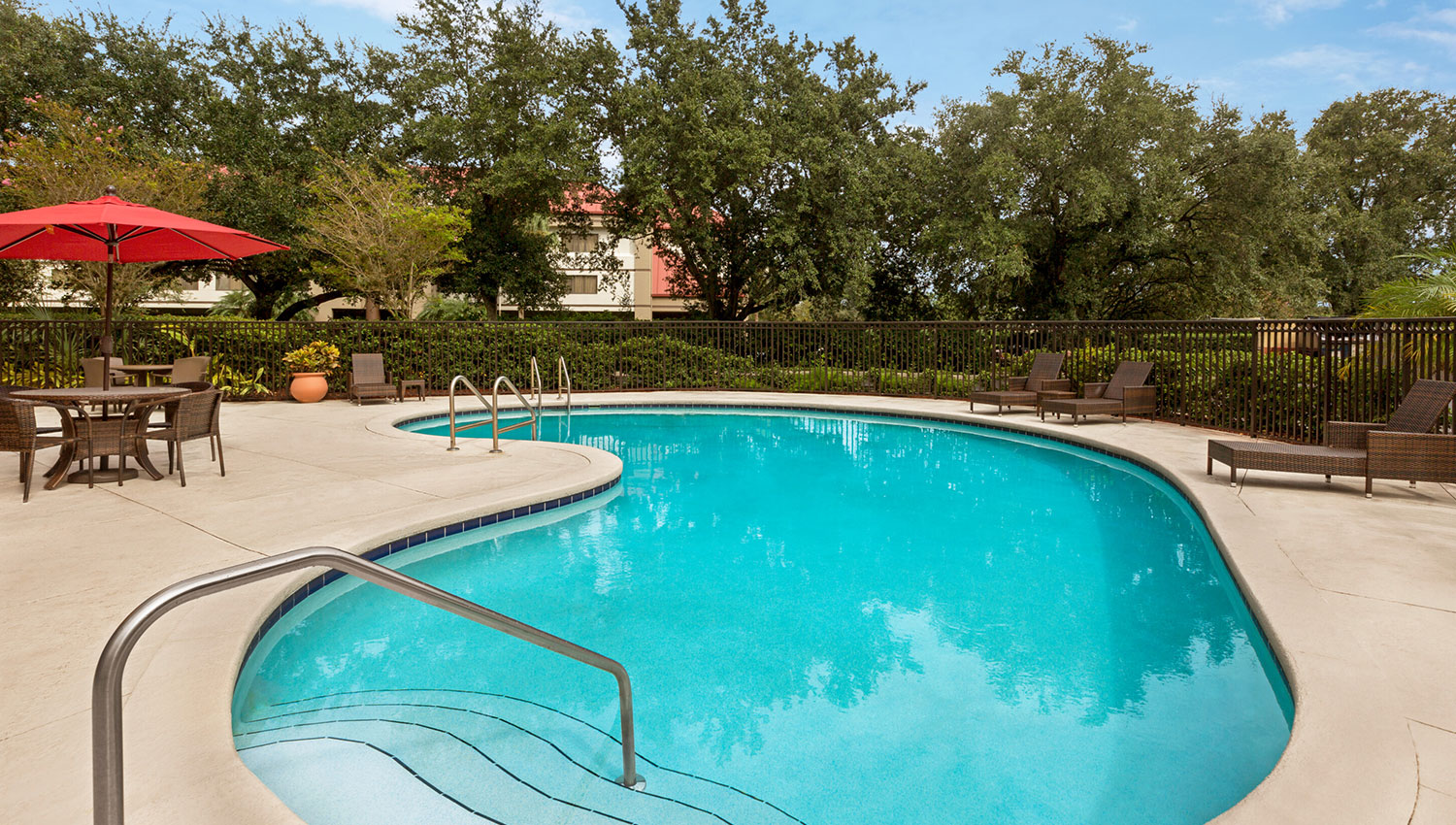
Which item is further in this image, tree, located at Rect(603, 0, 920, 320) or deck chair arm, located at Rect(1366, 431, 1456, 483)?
tree, located at Rect(603, 0, 920, 320)

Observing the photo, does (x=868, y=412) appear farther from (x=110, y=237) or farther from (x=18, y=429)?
(x=18, y=429)

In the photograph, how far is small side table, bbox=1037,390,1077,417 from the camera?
11977 mm

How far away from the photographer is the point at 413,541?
206 inches

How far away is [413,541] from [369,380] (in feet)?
33.0

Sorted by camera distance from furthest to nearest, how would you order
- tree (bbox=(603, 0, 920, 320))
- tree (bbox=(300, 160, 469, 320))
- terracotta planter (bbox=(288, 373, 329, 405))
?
tree (bbox=(603, 0, 920, 320)), tree (bbox=(300, 160, 469, 320)), terracotta planter (bbox=(288, 373, 329, 405))

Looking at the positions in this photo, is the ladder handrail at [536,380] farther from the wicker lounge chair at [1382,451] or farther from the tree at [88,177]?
the tree at [88,177]

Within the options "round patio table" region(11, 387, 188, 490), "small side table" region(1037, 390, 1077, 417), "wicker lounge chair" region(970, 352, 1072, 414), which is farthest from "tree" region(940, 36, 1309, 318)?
"round patio table" region(11, 387, 188, 490)

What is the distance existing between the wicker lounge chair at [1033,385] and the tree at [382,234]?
480 inches

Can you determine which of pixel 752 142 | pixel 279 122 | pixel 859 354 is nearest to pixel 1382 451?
pixel 859 354

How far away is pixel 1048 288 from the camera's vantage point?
23438mm

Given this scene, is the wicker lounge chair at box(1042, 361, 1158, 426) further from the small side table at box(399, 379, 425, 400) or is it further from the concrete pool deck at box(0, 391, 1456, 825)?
the small side table at box(399, 379, 425, 400)

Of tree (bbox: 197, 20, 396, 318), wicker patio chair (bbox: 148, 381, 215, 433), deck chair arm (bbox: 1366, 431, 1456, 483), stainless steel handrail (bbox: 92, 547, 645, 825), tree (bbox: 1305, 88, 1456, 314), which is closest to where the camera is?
stainless steel handrail (bbox: 92, 547, 645, 825)

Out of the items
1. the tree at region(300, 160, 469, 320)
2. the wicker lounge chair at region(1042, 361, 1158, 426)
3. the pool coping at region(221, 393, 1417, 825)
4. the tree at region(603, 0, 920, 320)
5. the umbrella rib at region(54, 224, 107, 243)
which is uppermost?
the tree at region(603, 0, 920, 320)

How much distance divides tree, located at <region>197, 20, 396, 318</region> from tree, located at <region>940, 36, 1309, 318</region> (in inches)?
685
